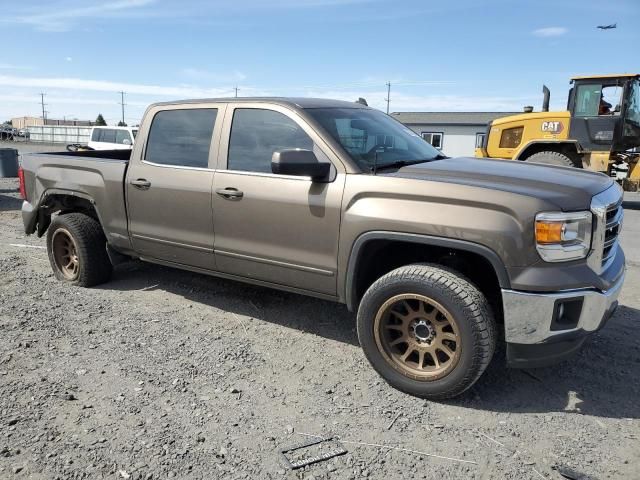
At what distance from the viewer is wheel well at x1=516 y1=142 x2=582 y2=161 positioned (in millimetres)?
12453

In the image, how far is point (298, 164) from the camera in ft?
11.1

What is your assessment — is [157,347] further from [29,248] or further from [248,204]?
[29,248]

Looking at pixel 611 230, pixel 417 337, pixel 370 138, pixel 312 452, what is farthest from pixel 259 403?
pixel 611 230

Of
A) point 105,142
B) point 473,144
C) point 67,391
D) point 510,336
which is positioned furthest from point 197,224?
point 473,144

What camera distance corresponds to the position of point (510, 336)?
9.82 feet

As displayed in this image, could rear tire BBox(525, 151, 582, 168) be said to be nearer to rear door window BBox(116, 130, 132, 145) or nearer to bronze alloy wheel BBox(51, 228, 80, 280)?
bronze alloy wheel BBox(51, 228, 80, 280)

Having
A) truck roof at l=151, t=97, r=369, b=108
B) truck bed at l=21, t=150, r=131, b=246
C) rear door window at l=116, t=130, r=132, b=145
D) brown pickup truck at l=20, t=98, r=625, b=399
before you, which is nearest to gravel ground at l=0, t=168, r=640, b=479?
brown pickup truck at l=20, t=98, r=625, b=399

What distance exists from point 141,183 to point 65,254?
1.65 m

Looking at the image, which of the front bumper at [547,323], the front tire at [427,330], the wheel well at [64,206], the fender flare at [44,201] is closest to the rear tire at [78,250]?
the wheel well at [64,206]

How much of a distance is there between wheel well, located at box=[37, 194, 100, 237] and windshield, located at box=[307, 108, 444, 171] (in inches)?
111

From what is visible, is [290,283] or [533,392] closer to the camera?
[533,392]

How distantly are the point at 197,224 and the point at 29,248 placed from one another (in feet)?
13.2

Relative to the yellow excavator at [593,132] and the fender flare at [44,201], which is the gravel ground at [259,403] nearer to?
the fender flare at [44,201]

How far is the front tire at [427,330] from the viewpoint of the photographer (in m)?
3.05
